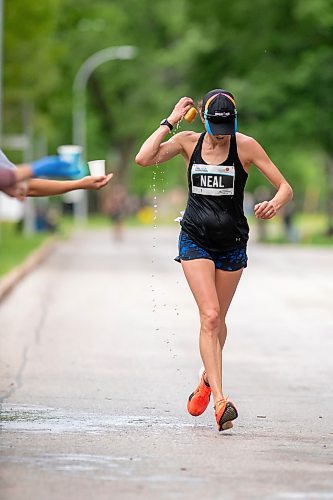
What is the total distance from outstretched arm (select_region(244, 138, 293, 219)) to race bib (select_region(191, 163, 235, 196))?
Answer: 0.18 meters

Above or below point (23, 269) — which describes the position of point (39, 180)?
above

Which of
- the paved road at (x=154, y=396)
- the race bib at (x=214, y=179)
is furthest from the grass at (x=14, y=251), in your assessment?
the race bib at (x=214, y=179)

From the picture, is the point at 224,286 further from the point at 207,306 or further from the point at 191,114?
the point at 191,114

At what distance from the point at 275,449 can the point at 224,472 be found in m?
0.97

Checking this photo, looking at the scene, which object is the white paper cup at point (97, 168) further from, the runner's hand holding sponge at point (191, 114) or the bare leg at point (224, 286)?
the bare leg at point (224, 286)

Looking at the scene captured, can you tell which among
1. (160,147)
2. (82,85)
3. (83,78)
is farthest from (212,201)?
(83,78)

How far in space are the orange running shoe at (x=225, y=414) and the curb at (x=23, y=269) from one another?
13099 millimetres

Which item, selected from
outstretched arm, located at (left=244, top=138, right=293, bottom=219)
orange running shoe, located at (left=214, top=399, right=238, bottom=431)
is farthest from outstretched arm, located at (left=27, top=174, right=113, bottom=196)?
orange running shoe, located at (left=214, top=399, right=238, bottom=431)

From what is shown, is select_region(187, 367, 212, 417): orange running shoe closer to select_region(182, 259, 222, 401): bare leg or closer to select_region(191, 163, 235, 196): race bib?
select_region(182, 259, 222, 401): bare leg

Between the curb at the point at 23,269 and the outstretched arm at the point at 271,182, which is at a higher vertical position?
the outstretched arm at the point at 271,182

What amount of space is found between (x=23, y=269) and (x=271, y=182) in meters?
20.1

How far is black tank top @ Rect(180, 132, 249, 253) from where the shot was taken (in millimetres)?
9922

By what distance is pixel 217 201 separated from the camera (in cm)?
997

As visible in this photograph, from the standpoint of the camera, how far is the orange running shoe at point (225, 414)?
9.39 meters
